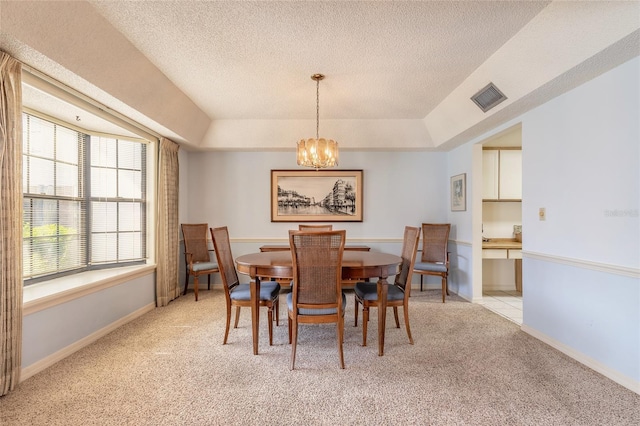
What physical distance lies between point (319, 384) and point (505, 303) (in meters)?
3.15

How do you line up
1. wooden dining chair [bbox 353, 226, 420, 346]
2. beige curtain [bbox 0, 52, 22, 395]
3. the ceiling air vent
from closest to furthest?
1. beige curtain [bbox 0, 52, 22, 395]
2. wooden dining chair [bbox 353, 226, 420, 346]
3. the ceiling air vent

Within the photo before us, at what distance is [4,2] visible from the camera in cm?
162

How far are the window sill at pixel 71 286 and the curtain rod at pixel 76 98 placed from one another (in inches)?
62.4

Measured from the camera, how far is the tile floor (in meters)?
3.53

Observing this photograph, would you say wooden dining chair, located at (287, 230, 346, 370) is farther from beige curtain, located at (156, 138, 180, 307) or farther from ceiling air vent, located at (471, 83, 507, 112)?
beige curtain, located at (156, 138, 180, 307)

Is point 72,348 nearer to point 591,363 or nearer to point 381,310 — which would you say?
point 381,310

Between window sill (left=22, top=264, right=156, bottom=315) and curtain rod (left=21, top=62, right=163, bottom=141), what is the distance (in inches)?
62.4

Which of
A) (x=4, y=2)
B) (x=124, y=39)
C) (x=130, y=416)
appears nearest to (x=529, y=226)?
(x=130, y=416)

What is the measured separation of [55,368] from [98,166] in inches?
85.6

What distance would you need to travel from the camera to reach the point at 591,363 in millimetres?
2293

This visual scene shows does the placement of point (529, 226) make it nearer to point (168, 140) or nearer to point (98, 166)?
point (168, 140)

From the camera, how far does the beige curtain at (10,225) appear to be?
1934 mm

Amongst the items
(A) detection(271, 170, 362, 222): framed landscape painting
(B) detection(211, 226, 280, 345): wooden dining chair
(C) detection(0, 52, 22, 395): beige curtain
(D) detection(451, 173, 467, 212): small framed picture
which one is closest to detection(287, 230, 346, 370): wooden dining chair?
(B) detection(211, 226, 280, 345): wooden dining chair

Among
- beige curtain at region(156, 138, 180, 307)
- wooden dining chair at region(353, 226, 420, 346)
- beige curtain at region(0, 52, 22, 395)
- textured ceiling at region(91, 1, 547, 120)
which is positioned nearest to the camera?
beige curtain at region(0, 52, 22, 395)
